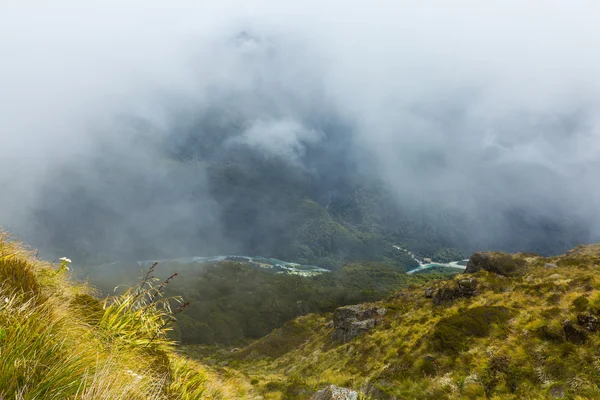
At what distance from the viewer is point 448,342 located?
51.2 ft

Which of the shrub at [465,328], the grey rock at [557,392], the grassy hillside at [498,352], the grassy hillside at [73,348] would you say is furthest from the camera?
the shrub at [465,328]

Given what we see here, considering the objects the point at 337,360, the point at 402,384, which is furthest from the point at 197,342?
the point at 402,384

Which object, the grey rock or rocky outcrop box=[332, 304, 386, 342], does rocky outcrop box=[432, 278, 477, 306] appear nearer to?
rocky outcrop box=[332, 304, 386, 342]

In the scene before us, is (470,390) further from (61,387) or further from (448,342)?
(61,387)

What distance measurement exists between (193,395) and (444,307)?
2648cm

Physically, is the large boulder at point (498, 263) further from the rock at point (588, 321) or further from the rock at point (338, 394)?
the rock at point (338, 394)

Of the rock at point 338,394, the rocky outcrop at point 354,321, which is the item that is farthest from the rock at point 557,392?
the rocky outcrop at point 354,321

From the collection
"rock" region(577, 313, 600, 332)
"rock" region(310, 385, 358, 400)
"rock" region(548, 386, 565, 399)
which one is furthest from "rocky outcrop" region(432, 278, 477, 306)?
"rock" region(310, 385, 358, 400)

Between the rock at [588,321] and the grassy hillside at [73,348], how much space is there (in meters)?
11.7

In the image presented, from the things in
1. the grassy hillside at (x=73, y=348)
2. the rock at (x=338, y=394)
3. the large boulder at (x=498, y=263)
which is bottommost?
the rock at (x=338, y=394)

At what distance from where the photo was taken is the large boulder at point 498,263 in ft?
119

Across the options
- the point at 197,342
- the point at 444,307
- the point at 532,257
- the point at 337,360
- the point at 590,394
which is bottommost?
the point at 197,342

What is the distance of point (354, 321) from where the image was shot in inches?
1583

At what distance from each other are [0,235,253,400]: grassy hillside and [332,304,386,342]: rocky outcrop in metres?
30.0
